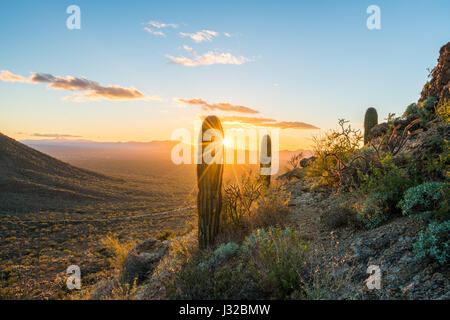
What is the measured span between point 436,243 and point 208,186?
4.24m

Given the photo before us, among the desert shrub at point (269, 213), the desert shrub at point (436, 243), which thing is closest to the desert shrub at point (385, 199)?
the desert shrub at point (436, 243)

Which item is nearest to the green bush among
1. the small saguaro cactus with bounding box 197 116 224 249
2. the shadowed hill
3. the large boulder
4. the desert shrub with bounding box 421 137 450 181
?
the small saguaro cactus with bounding box 197 116 224 249

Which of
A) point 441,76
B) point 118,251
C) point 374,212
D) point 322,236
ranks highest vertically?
point 441,76

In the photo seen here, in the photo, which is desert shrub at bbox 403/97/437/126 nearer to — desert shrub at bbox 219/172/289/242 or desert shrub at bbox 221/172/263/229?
desert shrub at bbox 219/172/289/242

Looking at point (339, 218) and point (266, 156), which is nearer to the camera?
point (339, 218)

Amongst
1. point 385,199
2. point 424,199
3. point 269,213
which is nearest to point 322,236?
point 385,199

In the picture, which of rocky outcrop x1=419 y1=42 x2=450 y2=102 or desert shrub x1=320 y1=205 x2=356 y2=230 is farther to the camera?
rocky outcrop x1=419 y1=42 x2=450 y2=102

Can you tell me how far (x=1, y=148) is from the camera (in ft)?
146

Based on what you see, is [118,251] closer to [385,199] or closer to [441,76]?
[385,199]

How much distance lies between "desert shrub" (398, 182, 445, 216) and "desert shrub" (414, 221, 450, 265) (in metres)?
0.68

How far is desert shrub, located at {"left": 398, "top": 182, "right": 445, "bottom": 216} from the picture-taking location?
3977 mm

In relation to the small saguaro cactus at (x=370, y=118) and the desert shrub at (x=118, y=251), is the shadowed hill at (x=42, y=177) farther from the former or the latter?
the small saguaro cactus at (x=370, y=118)

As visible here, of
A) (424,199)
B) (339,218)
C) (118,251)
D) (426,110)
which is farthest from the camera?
(118,251)

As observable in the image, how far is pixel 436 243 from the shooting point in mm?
3201
